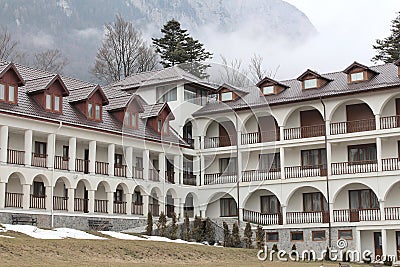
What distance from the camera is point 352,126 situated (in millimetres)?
41281

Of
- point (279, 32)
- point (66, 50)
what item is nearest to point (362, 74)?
point (279, 32)

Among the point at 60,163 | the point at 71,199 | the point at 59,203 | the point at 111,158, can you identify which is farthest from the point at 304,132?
the point at 59,203

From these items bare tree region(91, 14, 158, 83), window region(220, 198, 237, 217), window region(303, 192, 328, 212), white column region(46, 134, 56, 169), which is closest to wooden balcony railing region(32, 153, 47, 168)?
white column region(46, 134, 56, 169)

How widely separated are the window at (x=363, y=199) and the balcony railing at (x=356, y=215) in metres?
0.96

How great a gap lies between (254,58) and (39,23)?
56.4 meters

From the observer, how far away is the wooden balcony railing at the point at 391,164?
128 ft

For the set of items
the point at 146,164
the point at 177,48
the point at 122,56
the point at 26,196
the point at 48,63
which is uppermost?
the point at 177,48

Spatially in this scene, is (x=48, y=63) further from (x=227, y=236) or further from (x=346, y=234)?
(x=346, y=234)

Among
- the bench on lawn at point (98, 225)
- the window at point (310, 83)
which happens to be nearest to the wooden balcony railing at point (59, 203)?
the bench on lawn at point (98, 225)

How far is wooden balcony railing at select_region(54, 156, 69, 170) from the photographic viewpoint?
120 feet

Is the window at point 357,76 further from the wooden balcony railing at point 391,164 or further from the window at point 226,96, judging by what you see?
the window at point 226,96

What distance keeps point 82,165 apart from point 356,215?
15.2m

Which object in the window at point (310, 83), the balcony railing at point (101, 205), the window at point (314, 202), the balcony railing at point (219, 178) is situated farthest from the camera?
the balcony railing at point (219, 178)

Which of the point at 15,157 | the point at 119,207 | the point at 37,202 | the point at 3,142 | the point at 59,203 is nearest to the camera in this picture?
the point at 3,142
